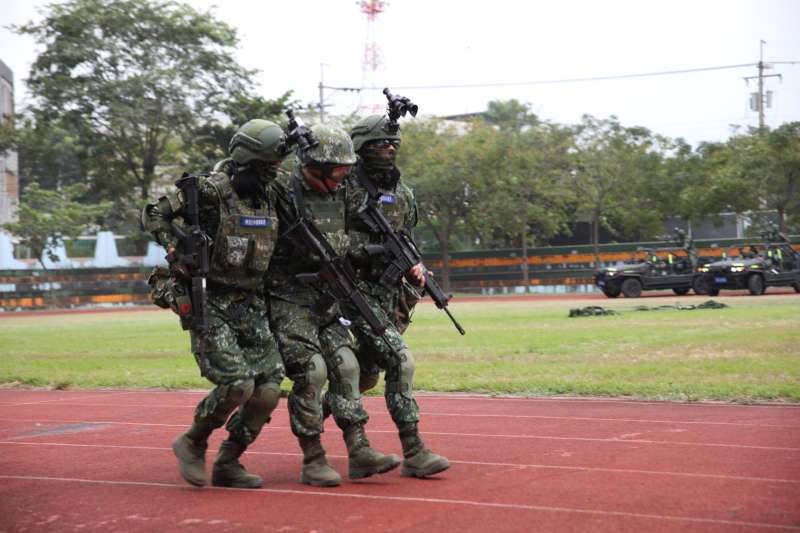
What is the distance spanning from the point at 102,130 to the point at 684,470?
42344mm

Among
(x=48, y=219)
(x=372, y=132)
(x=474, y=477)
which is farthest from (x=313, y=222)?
(x=48, y=219)

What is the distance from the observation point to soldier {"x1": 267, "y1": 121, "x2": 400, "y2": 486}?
7.05 metres

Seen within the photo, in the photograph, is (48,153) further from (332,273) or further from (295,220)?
(332,273)

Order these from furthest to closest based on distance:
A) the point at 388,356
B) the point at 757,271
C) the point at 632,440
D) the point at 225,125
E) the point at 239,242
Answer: the point at 225,125
the point at 757,271
the point at 632,440
the point at 388,356
the point at 239,242

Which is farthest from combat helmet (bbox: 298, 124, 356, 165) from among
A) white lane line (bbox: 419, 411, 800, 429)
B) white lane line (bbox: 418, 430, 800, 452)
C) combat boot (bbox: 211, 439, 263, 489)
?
white lane line (bbox: 419, 411, 800, 429)

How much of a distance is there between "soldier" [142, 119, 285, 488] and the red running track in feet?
1.21

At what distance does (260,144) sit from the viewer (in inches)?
276

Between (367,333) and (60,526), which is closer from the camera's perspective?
(60,526)

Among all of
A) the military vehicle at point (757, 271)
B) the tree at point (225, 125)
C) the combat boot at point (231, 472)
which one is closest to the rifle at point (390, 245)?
the combat boot at point (231, 472)

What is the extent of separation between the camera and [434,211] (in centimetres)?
5069

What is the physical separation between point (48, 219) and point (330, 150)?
42.4 metres

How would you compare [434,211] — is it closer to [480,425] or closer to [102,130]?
[102,130]

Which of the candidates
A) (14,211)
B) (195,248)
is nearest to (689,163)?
(14,211)

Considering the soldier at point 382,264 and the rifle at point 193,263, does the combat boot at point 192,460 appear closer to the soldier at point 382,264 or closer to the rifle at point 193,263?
the rifle at point 193,263
